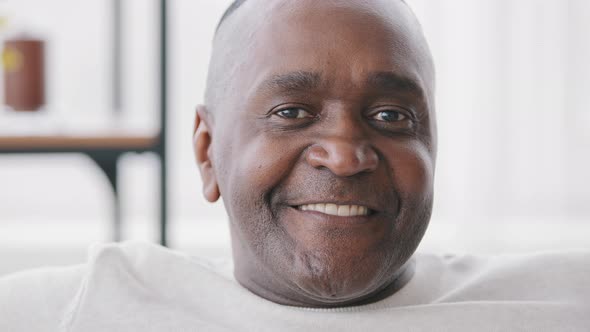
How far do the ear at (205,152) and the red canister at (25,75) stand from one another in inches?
47.6

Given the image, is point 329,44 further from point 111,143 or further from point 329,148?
point 111,143

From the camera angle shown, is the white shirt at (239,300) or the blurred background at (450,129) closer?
the white shirt at (239,300)

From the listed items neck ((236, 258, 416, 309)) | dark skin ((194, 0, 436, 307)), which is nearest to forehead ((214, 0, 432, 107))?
dark skin ((194, 0, 436, 307))

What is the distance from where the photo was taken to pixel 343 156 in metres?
0.90

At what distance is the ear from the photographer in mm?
1111

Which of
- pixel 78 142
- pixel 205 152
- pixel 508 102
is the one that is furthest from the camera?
pixel 508 102

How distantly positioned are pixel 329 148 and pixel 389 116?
0.10 meters

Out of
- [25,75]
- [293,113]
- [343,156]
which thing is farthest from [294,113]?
[25,75]

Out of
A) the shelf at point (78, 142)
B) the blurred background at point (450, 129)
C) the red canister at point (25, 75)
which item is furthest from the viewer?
the blurred background at point (450, 129)

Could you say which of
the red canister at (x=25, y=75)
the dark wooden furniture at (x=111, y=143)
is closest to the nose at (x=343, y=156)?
the dark wooden furniture at (x=111, y=143)

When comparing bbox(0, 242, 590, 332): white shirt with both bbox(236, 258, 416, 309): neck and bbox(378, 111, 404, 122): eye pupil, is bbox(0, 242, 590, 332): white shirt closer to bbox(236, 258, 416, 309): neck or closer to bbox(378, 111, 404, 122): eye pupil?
bbox(236, 258, 416, 309): neck

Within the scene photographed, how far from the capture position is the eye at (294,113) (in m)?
0.97

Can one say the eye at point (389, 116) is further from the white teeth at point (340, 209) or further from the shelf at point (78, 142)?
the shelf at point (78, 142)

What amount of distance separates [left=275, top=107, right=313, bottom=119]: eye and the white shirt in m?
0.22
